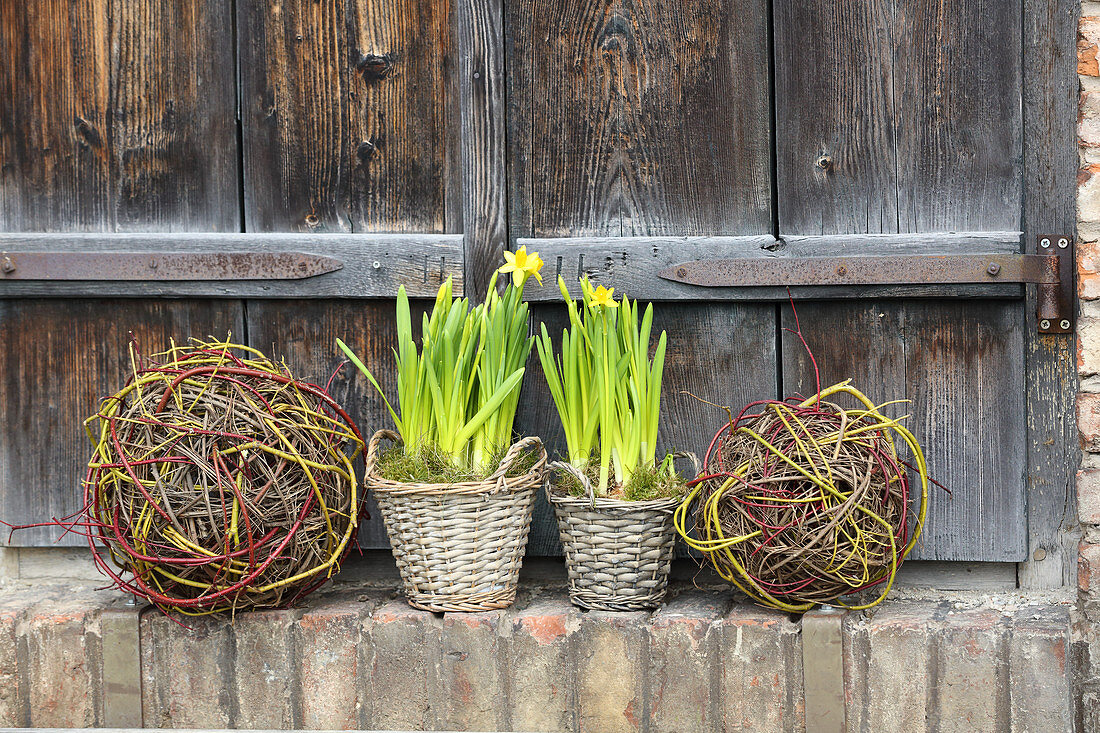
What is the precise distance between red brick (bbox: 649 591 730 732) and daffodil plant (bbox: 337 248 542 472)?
0.54 m

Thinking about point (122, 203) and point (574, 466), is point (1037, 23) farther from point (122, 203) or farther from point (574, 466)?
point (122, 203)

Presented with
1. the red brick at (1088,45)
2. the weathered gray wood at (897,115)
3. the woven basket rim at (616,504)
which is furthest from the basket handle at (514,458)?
the red brick at (1088,45)

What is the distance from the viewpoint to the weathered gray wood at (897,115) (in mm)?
2113

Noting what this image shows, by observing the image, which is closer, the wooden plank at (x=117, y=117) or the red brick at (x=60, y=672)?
the red brick at (x=60, y=672)

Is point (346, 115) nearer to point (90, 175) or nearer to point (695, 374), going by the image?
point (90, 175)

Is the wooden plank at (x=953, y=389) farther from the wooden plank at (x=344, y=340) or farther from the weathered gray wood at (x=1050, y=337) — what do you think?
the wooden plank at (x=344, y=340)

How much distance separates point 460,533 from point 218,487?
0.51 metres

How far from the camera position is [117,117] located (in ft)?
7.61

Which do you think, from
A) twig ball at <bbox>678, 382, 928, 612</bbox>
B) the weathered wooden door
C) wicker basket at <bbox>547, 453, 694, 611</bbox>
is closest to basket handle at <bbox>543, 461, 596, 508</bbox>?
wicker basket at <bbox>547, 453, 694, 611</bbox>

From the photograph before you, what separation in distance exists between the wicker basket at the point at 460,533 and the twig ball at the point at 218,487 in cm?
13

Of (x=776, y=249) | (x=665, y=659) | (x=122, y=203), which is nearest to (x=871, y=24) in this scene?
(x=776, y=249)

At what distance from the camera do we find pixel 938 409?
2.15 meters

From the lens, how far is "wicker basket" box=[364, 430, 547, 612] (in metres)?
1.91

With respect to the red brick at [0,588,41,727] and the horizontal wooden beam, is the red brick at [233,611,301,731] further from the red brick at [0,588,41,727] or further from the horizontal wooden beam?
the horizontal wooden beam
